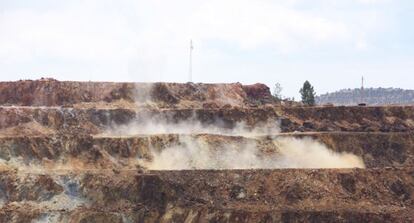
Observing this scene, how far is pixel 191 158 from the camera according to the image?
57906 millimetres

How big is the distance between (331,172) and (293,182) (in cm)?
291

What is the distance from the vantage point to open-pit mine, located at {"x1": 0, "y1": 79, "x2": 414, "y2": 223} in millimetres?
45844

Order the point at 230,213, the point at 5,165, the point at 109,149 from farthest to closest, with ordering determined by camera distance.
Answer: the point at 109,149, the point at 5,165, the point at 230,213

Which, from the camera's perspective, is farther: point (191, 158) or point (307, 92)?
point (307, 92)

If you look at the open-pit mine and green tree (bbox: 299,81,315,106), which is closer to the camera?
the open-pit mine

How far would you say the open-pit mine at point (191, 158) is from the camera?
45844 mm

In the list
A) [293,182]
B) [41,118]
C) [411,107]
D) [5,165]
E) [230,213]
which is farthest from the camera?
[411,107]

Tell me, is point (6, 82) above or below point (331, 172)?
above

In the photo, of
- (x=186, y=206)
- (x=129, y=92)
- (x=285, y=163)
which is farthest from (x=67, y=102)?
(x=186, y=206)

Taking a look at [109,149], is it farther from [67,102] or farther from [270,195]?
[67,102]

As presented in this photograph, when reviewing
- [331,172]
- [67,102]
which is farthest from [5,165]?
[67,102]

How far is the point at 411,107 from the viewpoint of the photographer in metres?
75.2

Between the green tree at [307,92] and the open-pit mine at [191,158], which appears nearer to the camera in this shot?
the open-pit mine at [191,158]

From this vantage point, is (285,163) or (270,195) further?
(285,163)
